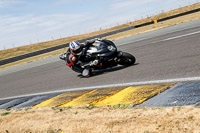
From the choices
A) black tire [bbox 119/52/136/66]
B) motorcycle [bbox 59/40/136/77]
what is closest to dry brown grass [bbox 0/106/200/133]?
motorcycle [bbox 59/40/136/77]

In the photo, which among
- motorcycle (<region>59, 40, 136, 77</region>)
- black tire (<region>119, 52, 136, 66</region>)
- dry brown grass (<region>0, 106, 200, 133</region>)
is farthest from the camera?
black tire (<region>119, 52, 136, 66</region>)

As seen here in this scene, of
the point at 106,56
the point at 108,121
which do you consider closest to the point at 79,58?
the point at 106,56

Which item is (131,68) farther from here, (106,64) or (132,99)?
(132,99)

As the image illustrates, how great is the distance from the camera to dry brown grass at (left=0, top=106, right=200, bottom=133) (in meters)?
3.43

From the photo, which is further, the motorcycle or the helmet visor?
the helmet visor

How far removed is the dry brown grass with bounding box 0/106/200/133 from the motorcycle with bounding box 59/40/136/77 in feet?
11.7

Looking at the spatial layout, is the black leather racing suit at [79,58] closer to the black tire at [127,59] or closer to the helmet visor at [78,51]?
the helmet visor at [78,51]

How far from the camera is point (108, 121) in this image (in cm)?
409

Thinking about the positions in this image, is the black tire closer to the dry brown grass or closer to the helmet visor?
the helmet visor

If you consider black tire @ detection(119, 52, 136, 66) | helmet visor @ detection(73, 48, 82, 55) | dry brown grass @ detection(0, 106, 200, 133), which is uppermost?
helmet visor @ detection(73, 48, 82, 55)

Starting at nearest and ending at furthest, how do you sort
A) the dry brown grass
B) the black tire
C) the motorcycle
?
the dry brown grass → the motorcycle → the black tire

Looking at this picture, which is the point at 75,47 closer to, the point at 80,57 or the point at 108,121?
the point at 80,57

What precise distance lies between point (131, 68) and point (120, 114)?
15.1 feet

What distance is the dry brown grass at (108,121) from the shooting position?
3428mm
